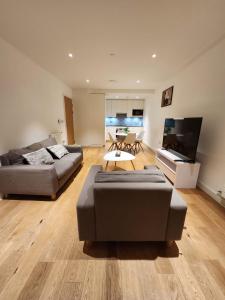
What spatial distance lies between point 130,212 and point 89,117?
18.8ft

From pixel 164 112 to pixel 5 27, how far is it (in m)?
4.45

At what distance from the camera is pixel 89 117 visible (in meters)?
6.45

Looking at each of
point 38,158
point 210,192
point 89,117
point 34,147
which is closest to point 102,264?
point 38,158

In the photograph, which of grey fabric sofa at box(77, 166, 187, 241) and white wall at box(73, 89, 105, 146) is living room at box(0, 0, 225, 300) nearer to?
grey fabric sofa at box(77, 166, 187, 241)

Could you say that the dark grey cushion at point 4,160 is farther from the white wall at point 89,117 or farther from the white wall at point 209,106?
the white wall at point 89,117

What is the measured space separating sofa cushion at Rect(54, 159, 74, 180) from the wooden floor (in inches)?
29.9

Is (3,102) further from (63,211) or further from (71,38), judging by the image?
(63,211)

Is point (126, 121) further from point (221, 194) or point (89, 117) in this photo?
point (221, 194)

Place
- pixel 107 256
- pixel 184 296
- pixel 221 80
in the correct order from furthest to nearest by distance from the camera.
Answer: pixel 221 80, pixel 107 256, pixel 184 296

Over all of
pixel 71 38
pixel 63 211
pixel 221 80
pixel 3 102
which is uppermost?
pixel 71 38

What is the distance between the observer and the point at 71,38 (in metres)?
2.26

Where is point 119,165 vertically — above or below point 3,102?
below

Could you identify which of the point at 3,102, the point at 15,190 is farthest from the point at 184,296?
the point at 3,102

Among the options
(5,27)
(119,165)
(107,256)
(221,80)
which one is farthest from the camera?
(119,165)
